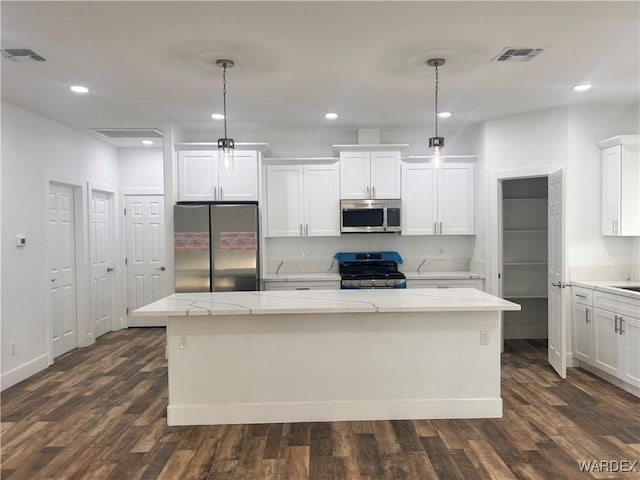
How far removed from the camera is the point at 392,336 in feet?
10.5

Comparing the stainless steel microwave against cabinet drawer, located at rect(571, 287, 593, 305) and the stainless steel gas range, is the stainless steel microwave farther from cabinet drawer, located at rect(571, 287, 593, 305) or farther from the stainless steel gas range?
cabinet drawer, located at rect(571, 287, 593, 305)

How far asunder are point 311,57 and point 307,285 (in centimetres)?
267

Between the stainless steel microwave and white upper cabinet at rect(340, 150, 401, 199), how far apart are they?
96mm

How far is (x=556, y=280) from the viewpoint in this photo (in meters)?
4.12

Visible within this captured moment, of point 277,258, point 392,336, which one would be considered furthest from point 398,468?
point 277,258

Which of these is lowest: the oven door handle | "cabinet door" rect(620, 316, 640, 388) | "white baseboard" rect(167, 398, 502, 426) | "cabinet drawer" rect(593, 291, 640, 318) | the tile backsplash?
"white baseboard" rect(167, 398, 502, 426)

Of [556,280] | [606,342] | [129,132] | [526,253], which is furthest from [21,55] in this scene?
[526,253]

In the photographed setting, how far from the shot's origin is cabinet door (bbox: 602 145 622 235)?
13.5 ft

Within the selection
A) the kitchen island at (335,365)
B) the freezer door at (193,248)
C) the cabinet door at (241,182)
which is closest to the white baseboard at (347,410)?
the kitchen island at (335,365)

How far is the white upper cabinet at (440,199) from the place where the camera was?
518 cm

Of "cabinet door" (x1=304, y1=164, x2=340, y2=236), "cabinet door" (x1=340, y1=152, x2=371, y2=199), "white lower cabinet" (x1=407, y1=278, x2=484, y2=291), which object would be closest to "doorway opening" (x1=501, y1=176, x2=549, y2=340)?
"white lower cabinet" (x1=407, y1=278, x2=484, y2=291)

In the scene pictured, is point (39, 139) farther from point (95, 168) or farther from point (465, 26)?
point (465, 26)

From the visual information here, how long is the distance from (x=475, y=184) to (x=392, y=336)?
2.78 m

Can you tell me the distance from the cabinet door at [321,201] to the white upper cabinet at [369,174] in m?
0.13
